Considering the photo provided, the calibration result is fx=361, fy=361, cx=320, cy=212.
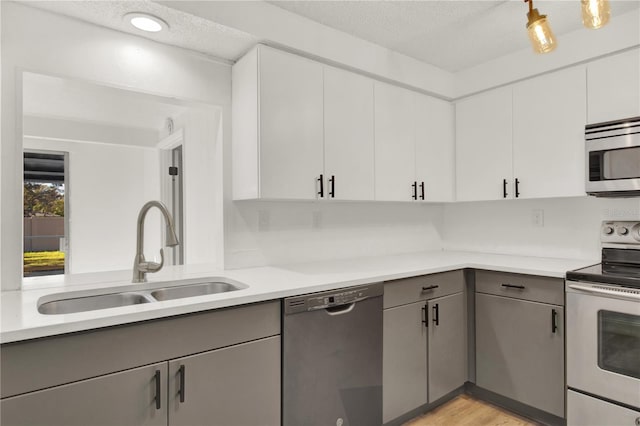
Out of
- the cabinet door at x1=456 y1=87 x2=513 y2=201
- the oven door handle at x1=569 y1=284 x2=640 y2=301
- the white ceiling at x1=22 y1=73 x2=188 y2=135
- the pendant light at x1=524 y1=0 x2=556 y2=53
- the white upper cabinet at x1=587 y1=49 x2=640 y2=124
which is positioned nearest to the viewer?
the pendant light at x1=524 y1=0 x2=556 y2=53

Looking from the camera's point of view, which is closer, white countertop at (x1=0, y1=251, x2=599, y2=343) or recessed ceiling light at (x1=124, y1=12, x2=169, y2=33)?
white countertop at (x1=0, y1=251, x2=599, y2=343)

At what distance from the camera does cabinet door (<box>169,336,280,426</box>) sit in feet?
4.41

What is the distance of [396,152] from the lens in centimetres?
255

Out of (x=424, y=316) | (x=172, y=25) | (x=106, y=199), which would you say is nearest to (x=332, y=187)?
(x=424, y=316)

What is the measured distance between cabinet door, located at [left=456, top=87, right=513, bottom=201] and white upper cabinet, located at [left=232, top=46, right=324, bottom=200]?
138 centimetres

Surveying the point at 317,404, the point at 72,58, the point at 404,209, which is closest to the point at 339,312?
the point at 317,404

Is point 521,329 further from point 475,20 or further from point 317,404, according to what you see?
point 475,20

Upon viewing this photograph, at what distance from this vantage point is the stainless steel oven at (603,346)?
175cm

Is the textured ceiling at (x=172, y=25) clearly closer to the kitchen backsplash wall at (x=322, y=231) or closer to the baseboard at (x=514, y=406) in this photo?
the kitchen backsplash wall at (x=322, y=231)

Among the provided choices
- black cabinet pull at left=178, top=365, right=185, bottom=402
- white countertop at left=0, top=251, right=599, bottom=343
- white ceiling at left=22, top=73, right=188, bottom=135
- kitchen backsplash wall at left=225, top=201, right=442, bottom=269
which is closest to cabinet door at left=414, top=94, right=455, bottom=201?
kitchen backsplash wall at left=225, top=201, right=442, bottom=269

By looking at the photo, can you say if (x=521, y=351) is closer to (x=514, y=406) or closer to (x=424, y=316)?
(x=514, y=406)

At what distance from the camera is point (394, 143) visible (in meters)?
2.54

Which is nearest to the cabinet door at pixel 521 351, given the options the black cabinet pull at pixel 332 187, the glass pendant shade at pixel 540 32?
the black cabinet pull at pixel 332 187

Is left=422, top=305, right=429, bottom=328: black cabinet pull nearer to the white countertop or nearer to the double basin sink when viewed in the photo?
the white countertop
